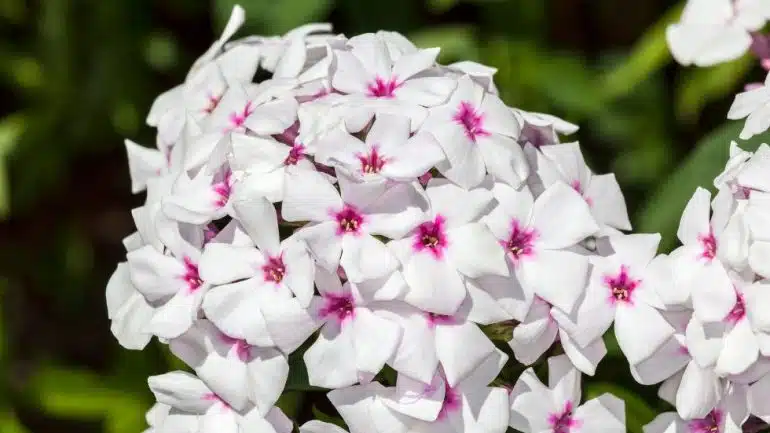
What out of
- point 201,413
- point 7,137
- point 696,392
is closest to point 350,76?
point 201,413

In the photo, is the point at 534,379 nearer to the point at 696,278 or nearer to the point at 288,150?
the point at 696,278

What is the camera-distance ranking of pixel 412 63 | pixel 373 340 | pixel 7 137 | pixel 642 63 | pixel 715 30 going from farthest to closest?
pixel 7 137
pixel 642 63
pixel 715 30
pixel 412 63
pixel 373 340

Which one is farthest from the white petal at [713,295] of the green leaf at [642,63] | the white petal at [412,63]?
the green leaf at [642,63]

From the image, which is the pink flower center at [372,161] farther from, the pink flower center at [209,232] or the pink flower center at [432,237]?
the pink flower center at [209,232]

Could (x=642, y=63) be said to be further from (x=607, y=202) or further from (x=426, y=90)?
(x=426, y=90)

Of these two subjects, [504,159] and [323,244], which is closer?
[323,244]

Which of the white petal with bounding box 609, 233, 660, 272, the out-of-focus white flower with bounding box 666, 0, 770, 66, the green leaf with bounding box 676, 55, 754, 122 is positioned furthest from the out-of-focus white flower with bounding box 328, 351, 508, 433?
the green leaf with bounding box 676, 55, 754, 122
